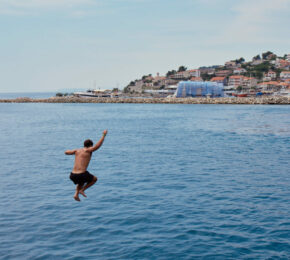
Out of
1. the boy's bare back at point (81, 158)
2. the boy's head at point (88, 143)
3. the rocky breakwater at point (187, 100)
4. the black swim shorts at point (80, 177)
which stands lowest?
the rocky breakwater at point (187, 100)

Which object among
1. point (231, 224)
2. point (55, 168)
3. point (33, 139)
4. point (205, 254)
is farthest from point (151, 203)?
point (33, 139)

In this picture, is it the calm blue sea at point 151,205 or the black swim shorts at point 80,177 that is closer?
the black swim shorts at point 80,177

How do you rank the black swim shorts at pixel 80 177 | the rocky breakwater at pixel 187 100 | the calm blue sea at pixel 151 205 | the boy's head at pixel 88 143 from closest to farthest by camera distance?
1. the boy's head at pixel 88 143
2. the black swim shorts at pixel 80 177
3. the calm blue sea at pixel 151 205
4. the rocky breakwater at pixel 187 100

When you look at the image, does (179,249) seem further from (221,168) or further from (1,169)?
(1,169)

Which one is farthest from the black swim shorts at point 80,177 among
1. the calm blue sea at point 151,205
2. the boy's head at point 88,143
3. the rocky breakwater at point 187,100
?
the rocky breakwater at point 187,100

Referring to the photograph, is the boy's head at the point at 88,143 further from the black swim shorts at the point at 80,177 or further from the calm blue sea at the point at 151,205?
the calm blue sea at the point at 151,205

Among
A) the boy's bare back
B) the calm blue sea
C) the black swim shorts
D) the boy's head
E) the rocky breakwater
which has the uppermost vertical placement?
the boy's head

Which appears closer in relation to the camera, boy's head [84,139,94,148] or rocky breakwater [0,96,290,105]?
boy's head [84,139,94,148]

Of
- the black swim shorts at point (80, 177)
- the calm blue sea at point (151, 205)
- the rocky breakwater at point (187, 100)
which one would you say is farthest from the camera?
the rocky breakwater at point (187, 100)

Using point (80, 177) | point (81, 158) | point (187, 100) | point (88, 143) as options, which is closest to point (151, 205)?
point (80, 177)

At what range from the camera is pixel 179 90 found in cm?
17338

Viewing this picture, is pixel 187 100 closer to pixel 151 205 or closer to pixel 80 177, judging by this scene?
pixel 151 205

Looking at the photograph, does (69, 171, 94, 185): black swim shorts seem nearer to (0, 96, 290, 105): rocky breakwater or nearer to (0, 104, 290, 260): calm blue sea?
(0, 104, 290, 260): calm blue sea

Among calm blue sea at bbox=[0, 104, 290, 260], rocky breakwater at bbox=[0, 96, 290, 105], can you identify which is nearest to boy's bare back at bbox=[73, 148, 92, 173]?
calm blue sea at bbox=[0, 104, 290, 260]
